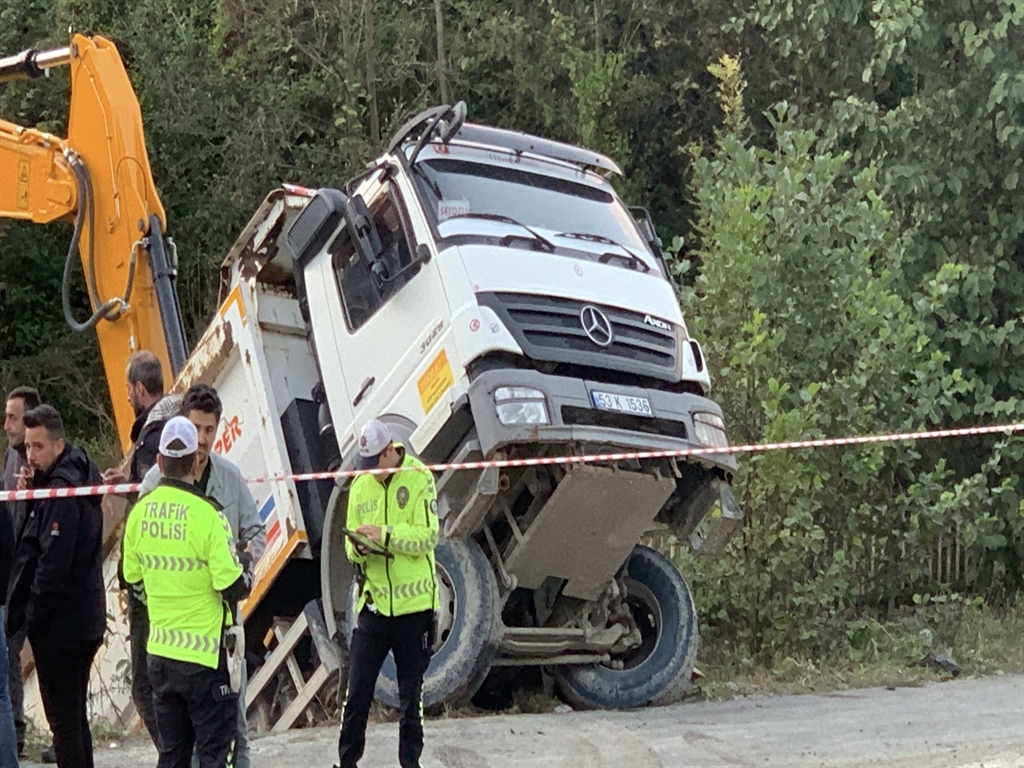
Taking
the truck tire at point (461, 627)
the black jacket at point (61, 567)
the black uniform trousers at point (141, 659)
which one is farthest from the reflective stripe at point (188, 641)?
the truck tire at point (461, 627)

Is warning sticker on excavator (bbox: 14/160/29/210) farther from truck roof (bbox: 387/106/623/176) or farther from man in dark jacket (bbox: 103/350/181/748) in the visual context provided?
man in dark jacket (bbox: 103/350/181/748)

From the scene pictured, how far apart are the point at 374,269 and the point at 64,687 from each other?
119 inches

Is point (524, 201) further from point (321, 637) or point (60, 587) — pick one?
point (60, 587)

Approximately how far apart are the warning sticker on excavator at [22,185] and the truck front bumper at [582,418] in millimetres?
4021

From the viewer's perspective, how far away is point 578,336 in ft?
24.7

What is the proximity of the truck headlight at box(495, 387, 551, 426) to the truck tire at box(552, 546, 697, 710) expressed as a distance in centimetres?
179

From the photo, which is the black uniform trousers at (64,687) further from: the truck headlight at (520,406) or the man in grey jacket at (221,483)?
the truck headlight at (520,406)

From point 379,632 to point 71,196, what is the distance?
14.9ft

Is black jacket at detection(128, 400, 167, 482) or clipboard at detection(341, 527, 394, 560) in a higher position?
black jacket at detection(128, 400, 167, 482)

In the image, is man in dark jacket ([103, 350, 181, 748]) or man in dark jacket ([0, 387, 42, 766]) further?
man in dark jacket ([0, 387, 42, 766])

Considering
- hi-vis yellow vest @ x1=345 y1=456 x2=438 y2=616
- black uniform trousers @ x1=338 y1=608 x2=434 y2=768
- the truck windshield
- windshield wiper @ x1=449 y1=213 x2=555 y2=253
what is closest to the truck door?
the truck windshield

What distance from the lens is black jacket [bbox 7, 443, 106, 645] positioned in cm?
576

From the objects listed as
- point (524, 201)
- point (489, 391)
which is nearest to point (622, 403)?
point (489, 391)

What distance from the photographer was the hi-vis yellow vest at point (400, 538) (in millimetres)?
6176
